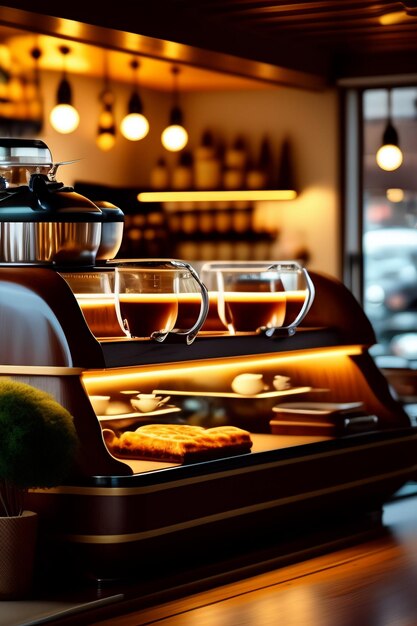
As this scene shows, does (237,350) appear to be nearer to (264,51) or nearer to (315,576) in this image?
(315,576)

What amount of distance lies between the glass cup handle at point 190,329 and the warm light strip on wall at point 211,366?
0.09m

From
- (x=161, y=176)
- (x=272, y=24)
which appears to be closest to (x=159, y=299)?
(x=272, y=24)

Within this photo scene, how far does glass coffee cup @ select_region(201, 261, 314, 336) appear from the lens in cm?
423

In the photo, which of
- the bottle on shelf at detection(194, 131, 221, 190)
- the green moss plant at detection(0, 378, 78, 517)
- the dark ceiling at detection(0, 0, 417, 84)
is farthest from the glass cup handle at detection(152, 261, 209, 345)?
the bottle on shelf at detection(194, 131, 221, 190)

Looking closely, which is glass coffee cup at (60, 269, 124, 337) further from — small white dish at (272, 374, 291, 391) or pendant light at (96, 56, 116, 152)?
pendant light at (96, 56, 116, 152)

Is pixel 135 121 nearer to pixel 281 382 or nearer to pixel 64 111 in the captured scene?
pixel 64 111

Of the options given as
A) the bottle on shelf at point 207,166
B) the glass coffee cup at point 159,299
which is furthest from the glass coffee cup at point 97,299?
the bottle on shelf at point 207,166

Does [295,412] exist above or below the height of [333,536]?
above

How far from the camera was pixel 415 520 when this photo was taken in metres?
4.80

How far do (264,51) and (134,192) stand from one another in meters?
2.70

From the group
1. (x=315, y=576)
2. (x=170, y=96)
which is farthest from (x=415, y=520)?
(x=170, y=96)

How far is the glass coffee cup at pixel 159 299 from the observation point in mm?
3723

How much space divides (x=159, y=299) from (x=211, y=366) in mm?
543

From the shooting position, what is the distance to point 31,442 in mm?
3311
